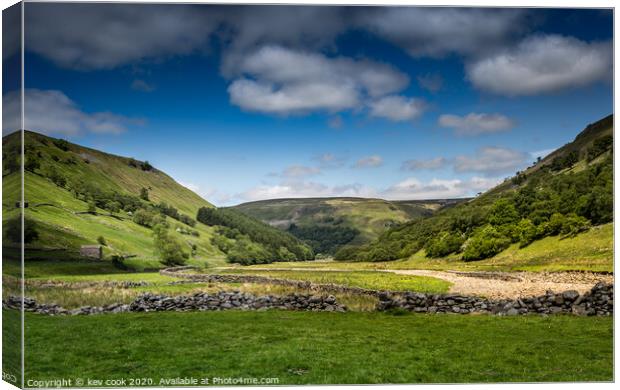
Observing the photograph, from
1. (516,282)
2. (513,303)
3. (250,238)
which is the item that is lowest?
(513,303)

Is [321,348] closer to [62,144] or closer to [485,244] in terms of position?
[485,244]

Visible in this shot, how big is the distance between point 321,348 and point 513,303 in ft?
19.6

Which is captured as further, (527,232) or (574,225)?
(527,232)

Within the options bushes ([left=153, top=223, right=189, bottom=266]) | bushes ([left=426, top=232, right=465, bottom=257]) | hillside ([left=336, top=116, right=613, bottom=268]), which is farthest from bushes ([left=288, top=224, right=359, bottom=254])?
bushes ([left=153, top=223, right=189, bottom=266])

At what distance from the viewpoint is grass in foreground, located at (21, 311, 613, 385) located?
14.2 metres

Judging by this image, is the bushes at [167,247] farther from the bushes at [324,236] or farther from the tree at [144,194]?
the bushes at [324,236]

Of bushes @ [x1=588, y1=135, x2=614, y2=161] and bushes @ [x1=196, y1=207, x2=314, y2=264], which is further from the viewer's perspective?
bushes @ [x1=196, y1=207, x2=314, y2=264]

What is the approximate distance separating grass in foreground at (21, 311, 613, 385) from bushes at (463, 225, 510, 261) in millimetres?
2252

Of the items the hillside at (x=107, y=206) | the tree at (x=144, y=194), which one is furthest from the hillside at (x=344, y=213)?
the tree at (x=144, y=194)

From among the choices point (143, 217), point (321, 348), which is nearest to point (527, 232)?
point (321, 348)

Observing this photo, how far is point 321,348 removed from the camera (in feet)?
49.3

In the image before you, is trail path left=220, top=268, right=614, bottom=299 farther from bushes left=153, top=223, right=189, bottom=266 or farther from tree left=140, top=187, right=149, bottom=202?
tree left=140, top=187, right=149, bottom=202

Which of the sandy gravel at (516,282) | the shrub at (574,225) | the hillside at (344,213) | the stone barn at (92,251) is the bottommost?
the sandy gravel at (516,282)

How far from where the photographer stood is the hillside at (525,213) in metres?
16.9
